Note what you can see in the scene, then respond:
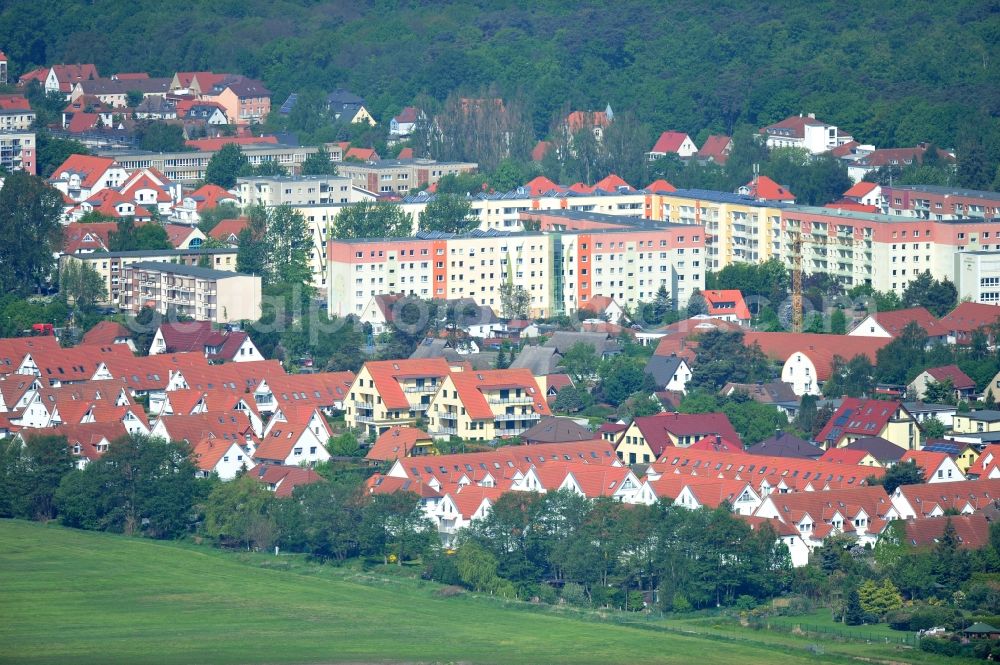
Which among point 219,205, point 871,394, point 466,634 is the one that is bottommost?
point 466,634

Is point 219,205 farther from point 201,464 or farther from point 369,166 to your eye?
point 201,464

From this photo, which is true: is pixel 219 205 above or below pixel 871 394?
above

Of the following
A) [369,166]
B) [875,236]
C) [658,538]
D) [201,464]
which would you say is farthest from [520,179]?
[658,538]

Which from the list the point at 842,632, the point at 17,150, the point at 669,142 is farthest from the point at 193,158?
the point at 842,632

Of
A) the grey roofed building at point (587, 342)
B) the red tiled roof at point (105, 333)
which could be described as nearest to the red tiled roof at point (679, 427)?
the grey roofed building at point (587, 342)

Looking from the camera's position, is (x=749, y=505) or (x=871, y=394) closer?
(x=749, y=505)

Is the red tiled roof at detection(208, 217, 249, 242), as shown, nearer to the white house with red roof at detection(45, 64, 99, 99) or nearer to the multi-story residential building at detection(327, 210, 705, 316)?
the multi-story residential building at detection(327, 210, 705, 316)
